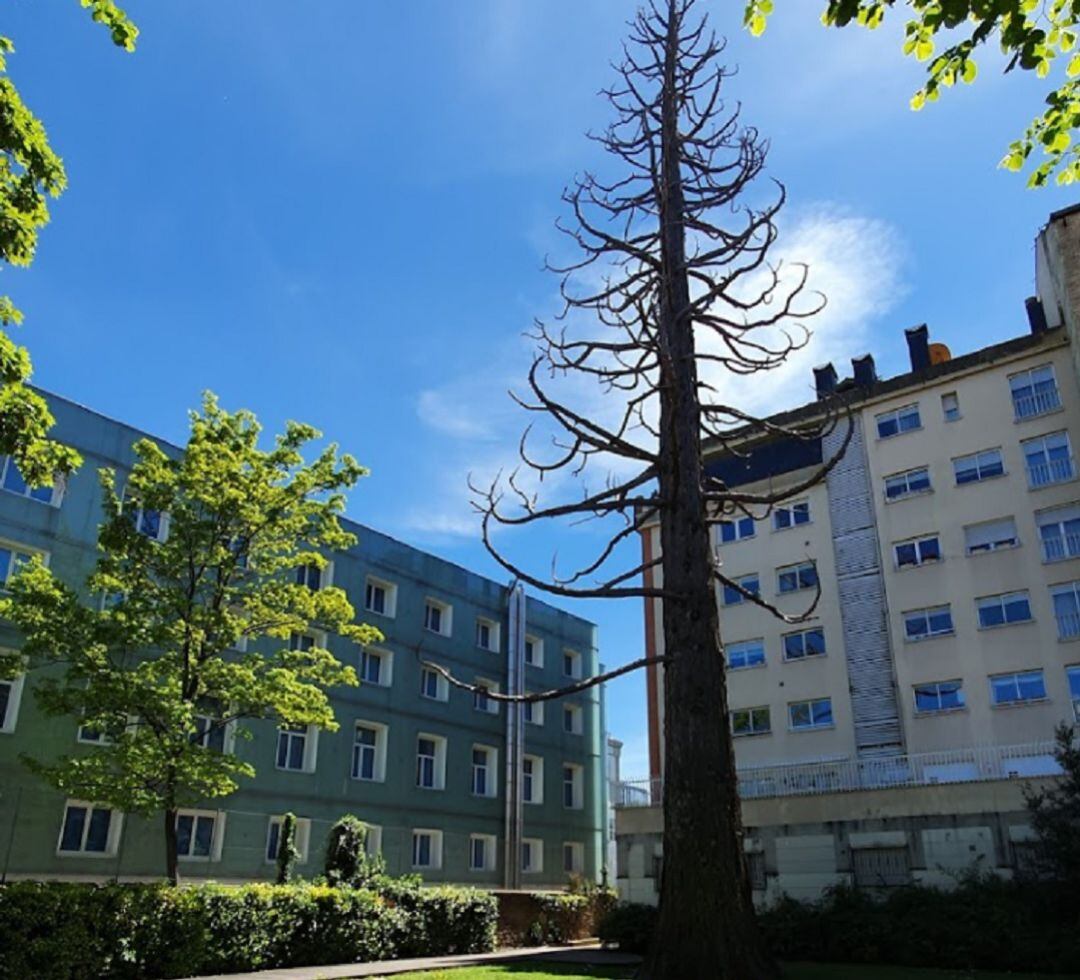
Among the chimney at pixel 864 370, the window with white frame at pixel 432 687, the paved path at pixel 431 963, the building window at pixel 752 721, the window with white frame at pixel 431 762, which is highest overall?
the chimney at pixel 864 370

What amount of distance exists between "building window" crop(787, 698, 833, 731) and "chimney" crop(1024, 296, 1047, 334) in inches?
592

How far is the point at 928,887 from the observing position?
21266 millimetres

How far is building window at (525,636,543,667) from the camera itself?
4034 centimetres

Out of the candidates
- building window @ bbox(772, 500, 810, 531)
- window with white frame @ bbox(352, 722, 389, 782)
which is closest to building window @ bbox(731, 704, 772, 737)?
building window @ bbox(772, 500, 810, 531)

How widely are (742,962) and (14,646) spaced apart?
2079 centimetres

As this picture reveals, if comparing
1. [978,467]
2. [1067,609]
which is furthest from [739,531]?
[1067,609]

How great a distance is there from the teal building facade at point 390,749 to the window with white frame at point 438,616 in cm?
6

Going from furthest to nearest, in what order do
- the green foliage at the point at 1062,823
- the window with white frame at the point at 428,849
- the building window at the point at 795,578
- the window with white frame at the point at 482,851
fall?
1. the window with white frame at the point at 482,851
2. the window with white frame at the point at 428,849
3. the building window at the point at 795,578
4. the green foliage at the point at 1062,823

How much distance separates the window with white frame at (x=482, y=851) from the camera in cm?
3456

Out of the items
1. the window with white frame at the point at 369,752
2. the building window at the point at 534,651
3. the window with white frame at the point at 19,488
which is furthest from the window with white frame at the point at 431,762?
the window with white frame at the point at 19,488

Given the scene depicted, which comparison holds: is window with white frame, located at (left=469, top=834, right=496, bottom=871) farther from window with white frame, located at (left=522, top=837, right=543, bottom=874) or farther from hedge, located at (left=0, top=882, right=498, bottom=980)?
hedge, located at (left=0, top=882, right=498, bottom=980)

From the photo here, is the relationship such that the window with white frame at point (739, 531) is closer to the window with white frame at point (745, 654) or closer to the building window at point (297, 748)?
the window with white frame at point (745, 654)

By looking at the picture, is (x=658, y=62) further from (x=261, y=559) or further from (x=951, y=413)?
(x=951, y=413)

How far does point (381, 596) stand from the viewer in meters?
34.2
